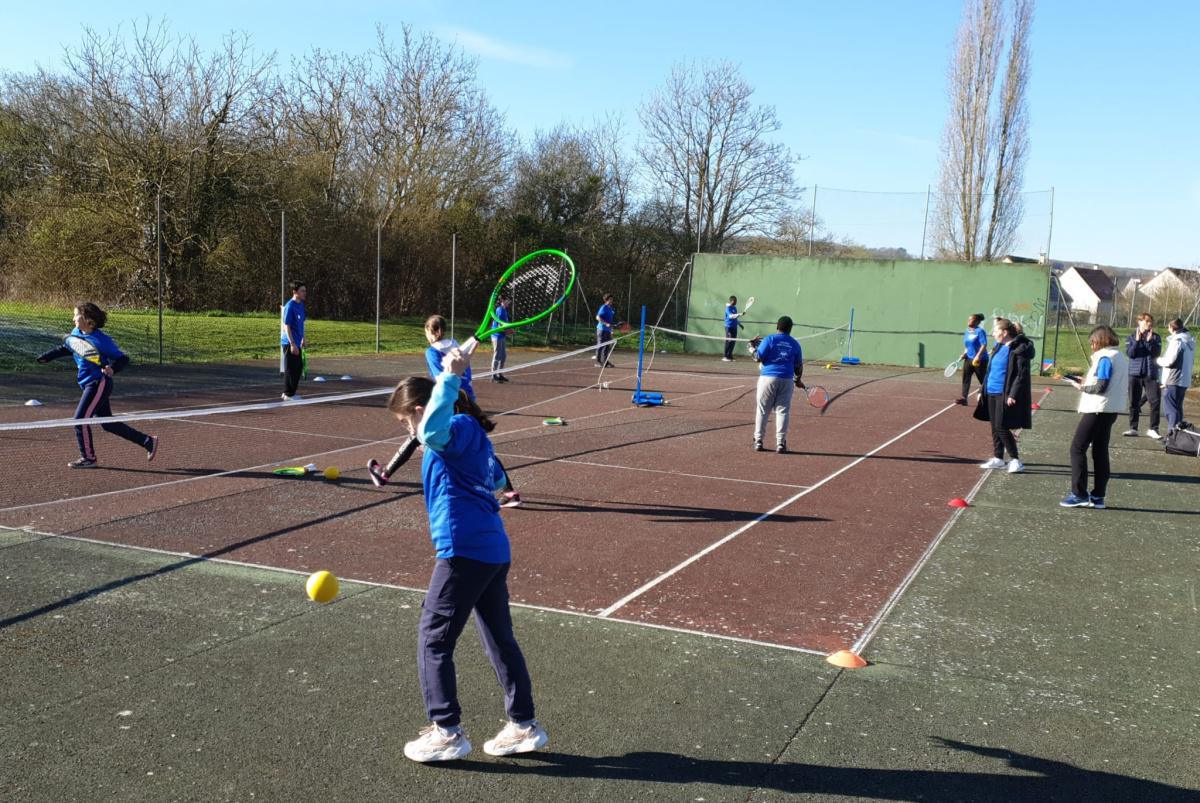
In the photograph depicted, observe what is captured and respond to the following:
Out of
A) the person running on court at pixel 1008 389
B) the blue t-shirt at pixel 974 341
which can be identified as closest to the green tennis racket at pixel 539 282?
the person running on court at pixel 1008 389

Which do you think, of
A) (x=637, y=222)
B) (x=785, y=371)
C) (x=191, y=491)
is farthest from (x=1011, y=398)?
(x=637, y=222)

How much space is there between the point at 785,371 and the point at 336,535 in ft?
23.2

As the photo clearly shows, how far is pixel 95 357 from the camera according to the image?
1033 cm

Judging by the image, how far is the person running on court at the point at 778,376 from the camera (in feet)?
42.8

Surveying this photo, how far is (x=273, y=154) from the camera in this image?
32219 millimetres

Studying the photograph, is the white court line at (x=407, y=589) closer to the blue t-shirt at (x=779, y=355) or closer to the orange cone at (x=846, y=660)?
the orange cone at (x=846, y=660)

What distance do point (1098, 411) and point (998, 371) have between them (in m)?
2.26

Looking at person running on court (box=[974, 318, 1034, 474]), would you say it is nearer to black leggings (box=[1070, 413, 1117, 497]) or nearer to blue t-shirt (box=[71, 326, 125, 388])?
black leggings (box=[1070, 413, 1117, 497])

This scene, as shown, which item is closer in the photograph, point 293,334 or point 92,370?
point 92,370

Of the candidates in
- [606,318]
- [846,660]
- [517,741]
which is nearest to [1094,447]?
[846,660]

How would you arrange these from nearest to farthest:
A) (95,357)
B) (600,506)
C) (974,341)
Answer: (600,506), (95,357), (974,341)

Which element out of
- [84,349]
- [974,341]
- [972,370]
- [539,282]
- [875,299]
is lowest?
[972,370]

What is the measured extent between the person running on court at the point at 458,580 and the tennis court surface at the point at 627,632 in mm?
156

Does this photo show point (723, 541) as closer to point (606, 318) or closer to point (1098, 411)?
point (1098, 411)
